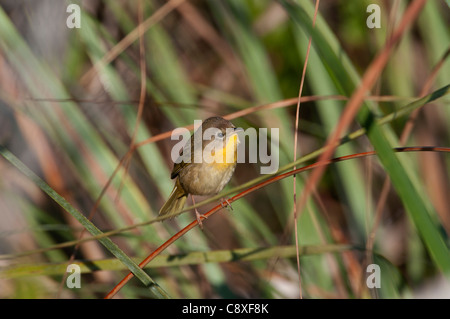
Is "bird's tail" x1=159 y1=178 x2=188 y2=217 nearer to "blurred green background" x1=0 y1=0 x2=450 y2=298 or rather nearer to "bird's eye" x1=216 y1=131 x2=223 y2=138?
"blurred green background" x1=0 y1=0 x2=450 y2=298

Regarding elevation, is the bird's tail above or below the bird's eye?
below

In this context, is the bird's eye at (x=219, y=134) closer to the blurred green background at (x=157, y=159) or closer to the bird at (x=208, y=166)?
the bird at (x=208, y=166)

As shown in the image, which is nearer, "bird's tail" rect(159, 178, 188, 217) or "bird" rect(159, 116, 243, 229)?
"bird" rect(159, 116, 243, 229)

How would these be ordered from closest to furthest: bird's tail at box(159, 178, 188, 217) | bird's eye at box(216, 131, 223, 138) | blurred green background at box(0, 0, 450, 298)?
1. blurred green background at box(0, 0, 450, 298)
2. bird's eye at box(216, 131, 223, 138)
3. bird's tail at box(159, 178, 188, 217)

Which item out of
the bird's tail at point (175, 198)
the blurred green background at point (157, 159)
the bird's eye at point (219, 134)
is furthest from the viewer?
the bird's tail at point (175, 198)

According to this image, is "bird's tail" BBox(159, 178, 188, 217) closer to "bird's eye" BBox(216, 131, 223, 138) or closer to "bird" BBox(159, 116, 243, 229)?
"bird" BBox(159, 116, 243, 229)

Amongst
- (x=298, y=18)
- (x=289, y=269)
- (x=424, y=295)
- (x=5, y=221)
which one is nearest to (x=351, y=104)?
(x=298, y=18)

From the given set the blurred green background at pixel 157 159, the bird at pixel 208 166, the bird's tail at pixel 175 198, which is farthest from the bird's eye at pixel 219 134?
the bird's tail at pixel 175 198

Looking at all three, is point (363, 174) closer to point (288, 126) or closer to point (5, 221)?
point (288, 126)

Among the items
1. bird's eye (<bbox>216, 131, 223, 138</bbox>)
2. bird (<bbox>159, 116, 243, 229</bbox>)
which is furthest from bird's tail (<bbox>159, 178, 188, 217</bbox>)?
bird's eye (<bbox>216, 131, 223, 138</bbox>)

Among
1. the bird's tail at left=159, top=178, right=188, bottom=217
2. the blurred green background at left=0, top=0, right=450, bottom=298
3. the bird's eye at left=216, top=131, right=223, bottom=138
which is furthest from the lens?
the bird's tail at left=159, top=178, right=188, bottom=217
